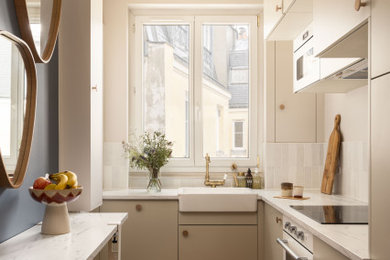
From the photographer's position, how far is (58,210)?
197cm

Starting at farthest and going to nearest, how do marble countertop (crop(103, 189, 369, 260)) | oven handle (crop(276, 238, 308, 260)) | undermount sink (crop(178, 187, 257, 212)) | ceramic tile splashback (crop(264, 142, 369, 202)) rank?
ceramic tile splashback (crop(264, 142, 369, 202))
undermount sink (crop(178, 187, 257, 212))
oven handle (crop(276, 238, 308, 260))
marble countertop (crop(103, 189, 369, 260))

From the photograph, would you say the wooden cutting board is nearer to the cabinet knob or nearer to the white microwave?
the white microwave

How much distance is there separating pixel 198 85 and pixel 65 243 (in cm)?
229

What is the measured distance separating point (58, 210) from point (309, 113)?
230cm

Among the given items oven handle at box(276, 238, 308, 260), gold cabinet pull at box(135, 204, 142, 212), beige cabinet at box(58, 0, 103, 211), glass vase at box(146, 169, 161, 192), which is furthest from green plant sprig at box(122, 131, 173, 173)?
oven handle at box(276, 238, 308, 260)

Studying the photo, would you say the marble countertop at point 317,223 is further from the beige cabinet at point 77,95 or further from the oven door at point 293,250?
the beige cabinet at point 77,95

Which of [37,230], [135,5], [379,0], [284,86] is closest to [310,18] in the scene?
[284,86]

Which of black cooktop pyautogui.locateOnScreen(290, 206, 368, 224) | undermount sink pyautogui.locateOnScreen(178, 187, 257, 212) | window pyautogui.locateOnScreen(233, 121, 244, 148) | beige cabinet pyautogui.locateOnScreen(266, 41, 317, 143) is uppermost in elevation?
beige cabinet pyautogui.locateOnScreen(266, 41, 317, 143)

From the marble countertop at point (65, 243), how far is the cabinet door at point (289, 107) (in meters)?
1.82

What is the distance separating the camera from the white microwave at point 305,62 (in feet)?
8.57

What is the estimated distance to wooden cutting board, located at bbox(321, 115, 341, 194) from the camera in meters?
3.18

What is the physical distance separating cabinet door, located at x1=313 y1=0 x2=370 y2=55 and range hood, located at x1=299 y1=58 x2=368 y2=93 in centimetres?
24

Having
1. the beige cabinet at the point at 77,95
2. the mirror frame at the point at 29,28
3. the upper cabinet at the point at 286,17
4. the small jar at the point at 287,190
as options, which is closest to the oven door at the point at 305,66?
the upper cabinet at the point at 286,17

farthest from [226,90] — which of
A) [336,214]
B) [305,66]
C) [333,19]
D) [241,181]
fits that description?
[333,19]
